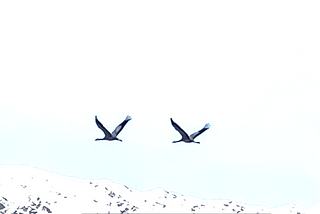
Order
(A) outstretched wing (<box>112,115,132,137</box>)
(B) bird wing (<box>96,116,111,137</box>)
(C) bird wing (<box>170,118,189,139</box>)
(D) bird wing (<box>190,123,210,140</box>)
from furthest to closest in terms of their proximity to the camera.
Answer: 1. (D) bird wing (<box>190,123,210,140</box>)
2. (B) bird wing (<box>96,116,111,137</box>)
3. (A) outstretched wing (<box>112,115,132,137</box>)
4. (C) bird wing (<box>170,118,189,139</box>)

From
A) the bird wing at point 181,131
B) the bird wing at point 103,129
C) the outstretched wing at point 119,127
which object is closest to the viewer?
the bird wing at point 181,131

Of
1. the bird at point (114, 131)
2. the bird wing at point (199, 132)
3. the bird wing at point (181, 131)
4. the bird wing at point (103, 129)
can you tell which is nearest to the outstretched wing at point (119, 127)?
the bird at point (114, 131)

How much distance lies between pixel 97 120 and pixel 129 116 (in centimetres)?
321

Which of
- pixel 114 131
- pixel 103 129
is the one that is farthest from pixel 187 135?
pixel 103 129

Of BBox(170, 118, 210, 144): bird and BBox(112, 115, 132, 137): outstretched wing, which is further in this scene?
BBox(170, 118, 210, 144): bird

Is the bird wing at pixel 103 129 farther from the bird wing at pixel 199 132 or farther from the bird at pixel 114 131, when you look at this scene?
the bird wing at pixel 199 132

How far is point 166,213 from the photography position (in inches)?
4011

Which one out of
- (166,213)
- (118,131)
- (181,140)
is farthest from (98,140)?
(166,213)

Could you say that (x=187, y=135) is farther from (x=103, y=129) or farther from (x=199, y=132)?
(x=103, y=129)

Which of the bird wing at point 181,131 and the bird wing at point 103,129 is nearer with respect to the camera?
the bird wing at point 181,131

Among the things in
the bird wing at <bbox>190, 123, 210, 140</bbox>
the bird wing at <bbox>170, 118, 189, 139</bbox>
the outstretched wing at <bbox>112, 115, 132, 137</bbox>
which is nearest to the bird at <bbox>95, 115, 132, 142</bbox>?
the outstretched wing at <bbox>112, 115, 132, 137</bbox>

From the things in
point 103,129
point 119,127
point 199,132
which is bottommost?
point 103,129

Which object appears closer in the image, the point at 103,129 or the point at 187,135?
the point at 103,129

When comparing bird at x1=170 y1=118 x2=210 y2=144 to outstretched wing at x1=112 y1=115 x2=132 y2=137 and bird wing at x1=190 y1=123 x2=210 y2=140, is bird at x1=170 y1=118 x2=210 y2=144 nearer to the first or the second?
bird wing at x1=190 y1=123 x2=210 y2=140
